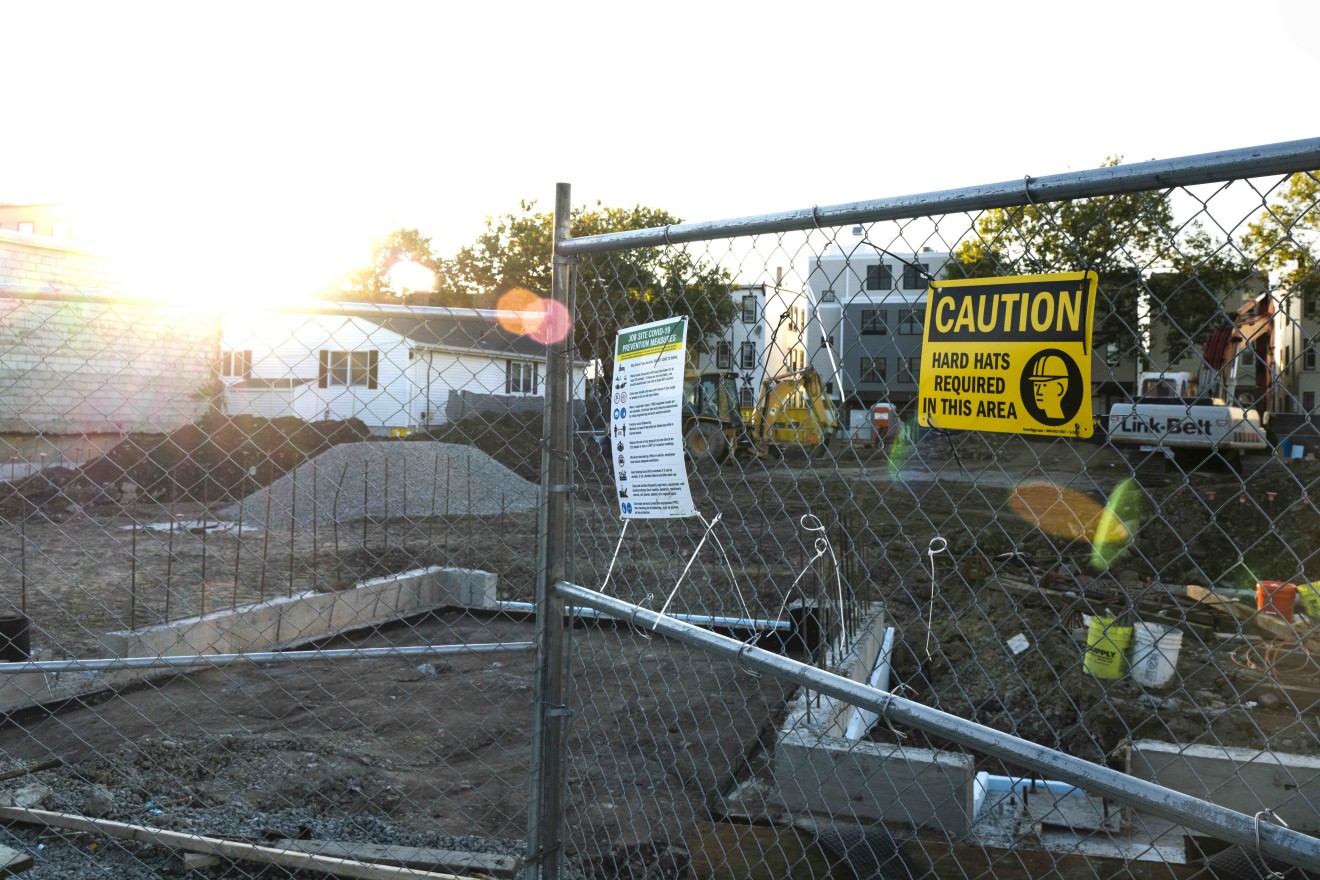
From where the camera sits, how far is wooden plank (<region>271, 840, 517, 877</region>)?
3904 mm

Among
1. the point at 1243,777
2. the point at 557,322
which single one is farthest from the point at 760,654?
the point at 1243,777

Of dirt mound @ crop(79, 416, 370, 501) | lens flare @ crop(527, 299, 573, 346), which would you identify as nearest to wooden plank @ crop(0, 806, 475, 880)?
lens flare @ crop(527, 299, 573, 346)

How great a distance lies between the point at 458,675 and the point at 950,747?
12.8 ft

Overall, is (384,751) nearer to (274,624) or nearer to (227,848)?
(227,848)

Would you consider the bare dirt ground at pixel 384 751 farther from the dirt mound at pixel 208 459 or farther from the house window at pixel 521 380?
the dirt mound at pixel 208 459

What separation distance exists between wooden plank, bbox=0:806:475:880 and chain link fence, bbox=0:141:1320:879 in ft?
0.05

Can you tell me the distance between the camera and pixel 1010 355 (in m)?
1.99

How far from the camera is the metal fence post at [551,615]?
3273 millimetres

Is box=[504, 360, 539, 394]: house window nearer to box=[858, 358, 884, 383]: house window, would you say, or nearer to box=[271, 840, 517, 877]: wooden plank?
box=[858, 358, 884, 383]: house window

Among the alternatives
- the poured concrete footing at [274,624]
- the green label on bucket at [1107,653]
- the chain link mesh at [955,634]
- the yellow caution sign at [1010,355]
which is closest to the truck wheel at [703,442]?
the chain link mesh at [955,634]

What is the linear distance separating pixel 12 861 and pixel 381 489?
13.0 m

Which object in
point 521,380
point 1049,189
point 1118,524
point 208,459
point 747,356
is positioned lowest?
point 208,459

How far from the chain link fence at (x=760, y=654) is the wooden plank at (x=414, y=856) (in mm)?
18

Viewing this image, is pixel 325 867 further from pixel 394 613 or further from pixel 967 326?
pixel 394 613
